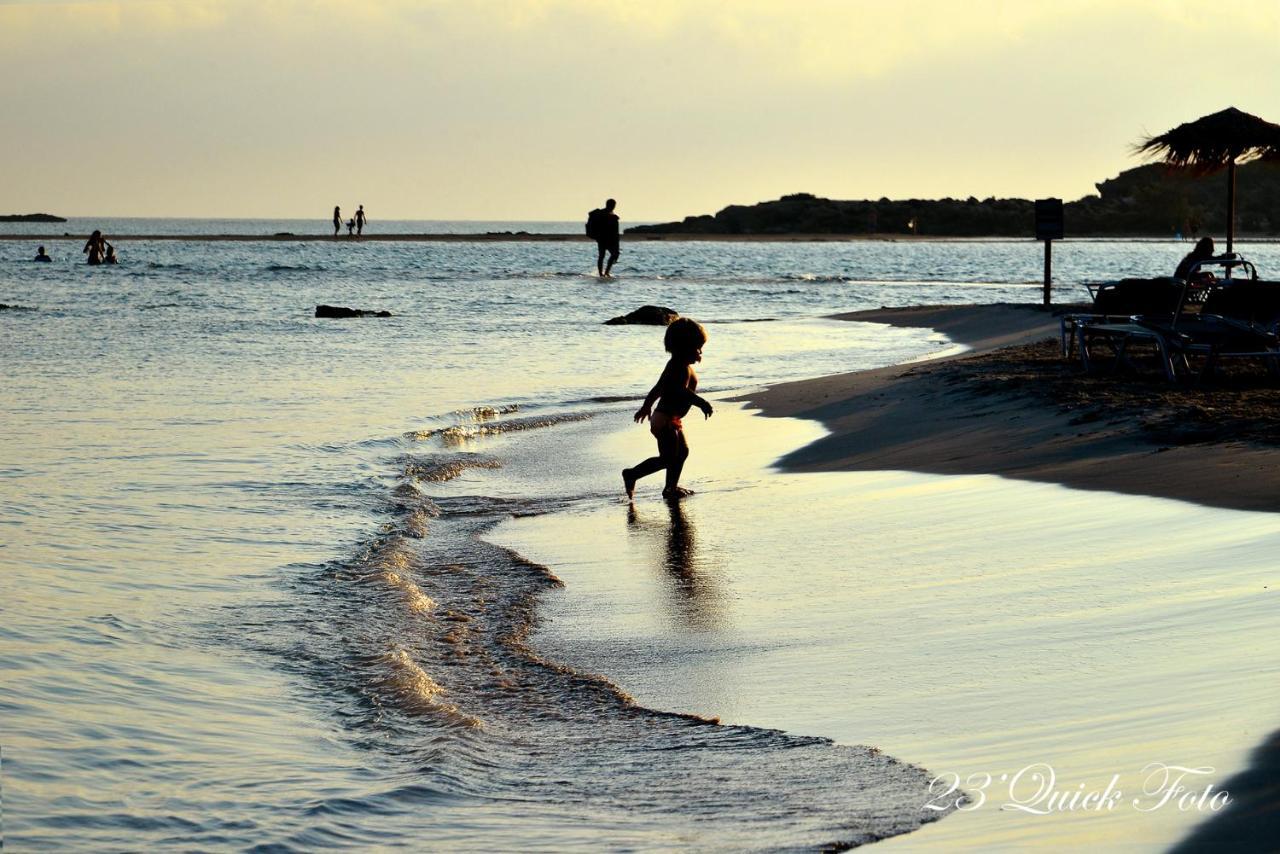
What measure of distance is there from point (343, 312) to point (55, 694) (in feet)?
83.9

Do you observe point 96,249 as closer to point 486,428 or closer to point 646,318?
→ point 646,318

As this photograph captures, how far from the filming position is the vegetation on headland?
140375 millimetres

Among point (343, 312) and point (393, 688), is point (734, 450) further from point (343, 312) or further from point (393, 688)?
point (343, 312)

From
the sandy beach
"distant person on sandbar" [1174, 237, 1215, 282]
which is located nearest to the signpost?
"distant person on sandbar" [1174, 237, 1215, 282]

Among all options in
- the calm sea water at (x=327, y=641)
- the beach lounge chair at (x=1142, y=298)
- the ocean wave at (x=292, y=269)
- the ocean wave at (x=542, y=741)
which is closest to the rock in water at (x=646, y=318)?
the calm sea water at (x=327, y=641)

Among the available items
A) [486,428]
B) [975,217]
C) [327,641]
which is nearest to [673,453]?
[327,641]

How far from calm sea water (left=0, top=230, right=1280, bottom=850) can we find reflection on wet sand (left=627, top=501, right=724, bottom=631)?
0.67 metres

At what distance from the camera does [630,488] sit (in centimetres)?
971

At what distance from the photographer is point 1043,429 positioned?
10.5m

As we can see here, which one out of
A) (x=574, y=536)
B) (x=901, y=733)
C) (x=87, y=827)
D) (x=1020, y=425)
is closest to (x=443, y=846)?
(x=87, y=827)

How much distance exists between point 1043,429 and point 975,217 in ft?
461

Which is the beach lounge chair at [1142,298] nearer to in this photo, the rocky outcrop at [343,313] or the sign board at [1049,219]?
the sign board at [1049,219]

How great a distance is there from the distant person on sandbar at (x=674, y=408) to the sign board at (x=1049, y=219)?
14.8m

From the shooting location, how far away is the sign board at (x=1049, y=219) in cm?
2356
